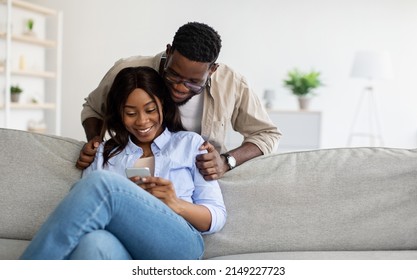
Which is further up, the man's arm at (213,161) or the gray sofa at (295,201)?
the man's arm at (213,161)

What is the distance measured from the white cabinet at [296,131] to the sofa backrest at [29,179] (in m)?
3.82

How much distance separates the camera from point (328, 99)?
6.86 meters

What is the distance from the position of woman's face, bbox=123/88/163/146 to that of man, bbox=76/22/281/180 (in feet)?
0.40

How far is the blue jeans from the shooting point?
A: 1.43 m

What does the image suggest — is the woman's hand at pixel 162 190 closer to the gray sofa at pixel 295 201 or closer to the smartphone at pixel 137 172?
the smartphone at pixel 137 172

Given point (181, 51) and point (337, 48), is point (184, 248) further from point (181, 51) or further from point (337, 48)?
point (337, 48)

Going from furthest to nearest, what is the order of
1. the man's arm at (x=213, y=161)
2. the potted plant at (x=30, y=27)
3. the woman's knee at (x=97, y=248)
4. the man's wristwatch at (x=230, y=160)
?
1. the potted plant at (x=30, y=27)
2. the man's wristwatch at (x=230, y=160)
3. the man's arm at (x=213, y=161)
4. the woman's knee at (x=97, y=248)

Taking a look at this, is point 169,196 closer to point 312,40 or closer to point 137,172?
point 137,172

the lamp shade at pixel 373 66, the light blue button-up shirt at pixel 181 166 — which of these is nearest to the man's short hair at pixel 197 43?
the light blue button-up shirt at pixel 181 166

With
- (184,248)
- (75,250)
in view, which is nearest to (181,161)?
(184,248)

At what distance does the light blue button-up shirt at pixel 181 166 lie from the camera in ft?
6.21

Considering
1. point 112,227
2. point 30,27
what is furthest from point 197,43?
point 30,27

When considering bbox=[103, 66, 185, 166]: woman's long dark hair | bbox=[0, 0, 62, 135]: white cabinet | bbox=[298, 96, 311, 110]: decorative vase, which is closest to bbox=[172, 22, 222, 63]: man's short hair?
bbox=[103, 66, 185, 166]: woman's long dark hair

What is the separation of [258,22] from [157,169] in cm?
530
